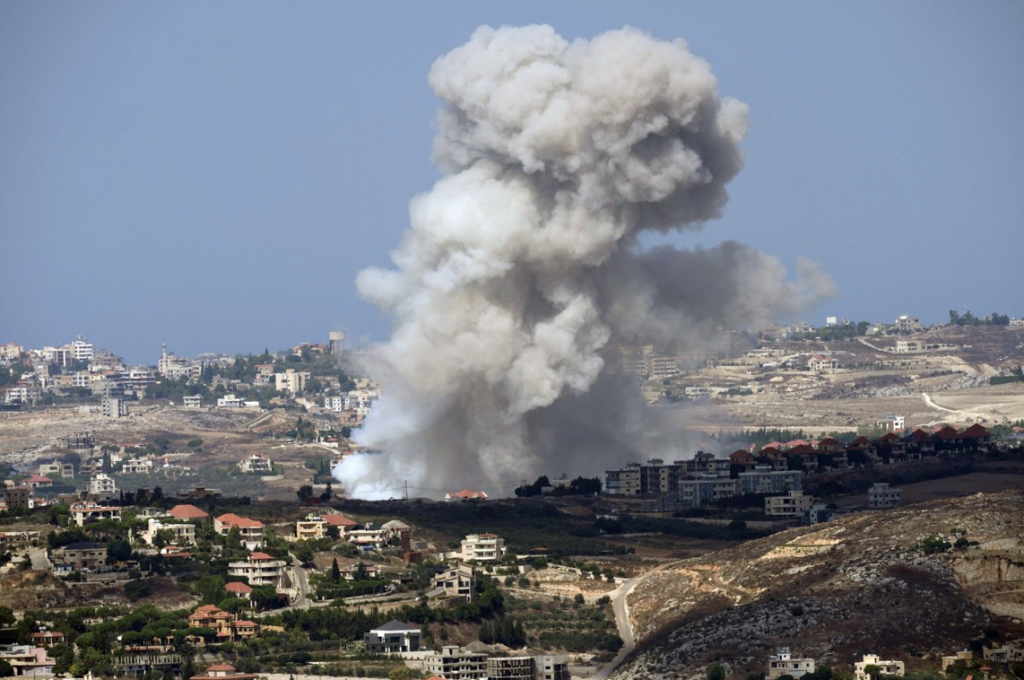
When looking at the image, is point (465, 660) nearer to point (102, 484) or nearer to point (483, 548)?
point (483, 548)

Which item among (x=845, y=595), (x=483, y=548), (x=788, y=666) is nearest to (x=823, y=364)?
(x=483, y=548)

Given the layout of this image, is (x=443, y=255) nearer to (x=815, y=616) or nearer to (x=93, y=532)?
(x=93, y=532)

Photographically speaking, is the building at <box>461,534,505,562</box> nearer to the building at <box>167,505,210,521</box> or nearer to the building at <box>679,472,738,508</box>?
the building at <box>167,505,210,521</box>

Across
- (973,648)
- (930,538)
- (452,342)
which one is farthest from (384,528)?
(973,648)

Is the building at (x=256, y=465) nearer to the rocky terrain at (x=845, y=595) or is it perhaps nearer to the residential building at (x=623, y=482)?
the residential building at (x=623, y=482)

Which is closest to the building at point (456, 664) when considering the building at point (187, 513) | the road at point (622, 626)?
the road at point (622, 626)

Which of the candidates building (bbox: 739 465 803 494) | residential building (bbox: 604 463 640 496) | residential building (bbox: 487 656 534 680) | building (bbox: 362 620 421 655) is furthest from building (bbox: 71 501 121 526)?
A: residential building (bbox: 487 656 534 680)
